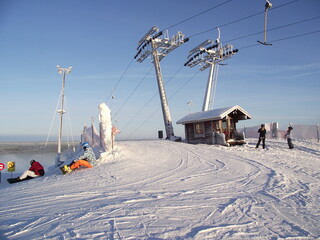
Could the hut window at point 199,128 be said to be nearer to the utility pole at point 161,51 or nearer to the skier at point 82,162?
the utility pole at point 161,51

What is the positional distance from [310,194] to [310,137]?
69.9ft

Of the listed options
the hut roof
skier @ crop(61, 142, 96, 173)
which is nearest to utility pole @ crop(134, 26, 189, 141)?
the hut roof

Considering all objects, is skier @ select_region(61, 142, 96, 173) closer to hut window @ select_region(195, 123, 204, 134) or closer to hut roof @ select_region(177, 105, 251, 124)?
hut roof @ select_region(177, 105, 251, 124)

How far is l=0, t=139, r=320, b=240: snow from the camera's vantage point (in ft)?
12.7

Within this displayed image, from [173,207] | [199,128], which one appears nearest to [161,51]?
[199,128]

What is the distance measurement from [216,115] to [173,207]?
15.5 metres

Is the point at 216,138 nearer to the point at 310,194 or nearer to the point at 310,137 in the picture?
the point at 310,137

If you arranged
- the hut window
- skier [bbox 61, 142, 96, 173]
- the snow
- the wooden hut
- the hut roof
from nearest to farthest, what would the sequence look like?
the snow, skier [bbox 61, 142, 96, 173], the hut roof, the wooden hut, the hut window

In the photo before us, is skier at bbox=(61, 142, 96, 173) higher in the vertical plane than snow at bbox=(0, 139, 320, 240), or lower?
higher

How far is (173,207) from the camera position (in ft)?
16.3

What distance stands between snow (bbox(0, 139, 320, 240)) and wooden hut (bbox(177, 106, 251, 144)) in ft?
35.6

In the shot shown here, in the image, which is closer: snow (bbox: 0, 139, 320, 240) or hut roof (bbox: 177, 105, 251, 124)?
snow (bbox: 0, 139, 320, 240)

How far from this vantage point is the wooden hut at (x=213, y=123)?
20017mm

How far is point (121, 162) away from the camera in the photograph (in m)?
11.4
